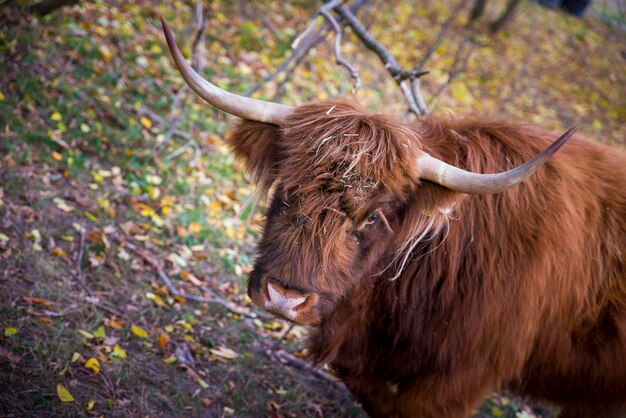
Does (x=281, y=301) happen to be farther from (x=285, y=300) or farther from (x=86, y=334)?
(x=86, y=334)

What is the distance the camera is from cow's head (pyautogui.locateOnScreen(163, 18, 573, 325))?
9.78 ft

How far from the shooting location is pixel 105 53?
6.67 meters

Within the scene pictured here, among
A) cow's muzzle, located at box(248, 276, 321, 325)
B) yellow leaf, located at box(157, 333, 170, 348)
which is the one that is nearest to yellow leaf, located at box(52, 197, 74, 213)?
yellow leaf, located at box(157, 333, 170, 348)

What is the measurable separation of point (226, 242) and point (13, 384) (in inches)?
105

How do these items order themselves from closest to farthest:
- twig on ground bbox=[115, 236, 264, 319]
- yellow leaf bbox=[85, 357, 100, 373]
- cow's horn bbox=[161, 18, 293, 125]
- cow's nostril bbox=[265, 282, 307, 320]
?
cow's nostril bbox=[265, 282, 307, 320], cow's horn bbox=[161, 18, 293, 125], yellow leaf bbox=[85, 357, 100, 373], twig on ground bbox=[115, 236, 264, 319]

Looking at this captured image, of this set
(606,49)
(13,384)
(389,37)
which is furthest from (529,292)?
(606,49)

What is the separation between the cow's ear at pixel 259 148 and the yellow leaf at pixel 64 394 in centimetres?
160

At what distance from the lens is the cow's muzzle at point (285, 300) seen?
2.95 metres

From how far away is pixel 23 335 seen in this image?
367 cm

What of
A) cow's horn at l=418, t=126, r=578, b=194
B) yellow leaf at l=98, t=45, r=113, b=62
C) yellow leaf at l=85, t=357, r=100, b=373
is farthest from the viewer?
yellow leaf at l=98, t=45, r=113, b=62

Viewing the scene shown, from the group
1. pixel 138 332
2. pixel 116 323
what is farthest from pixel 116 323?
pixel 138 332

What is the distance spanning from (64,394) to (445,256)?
228 cm

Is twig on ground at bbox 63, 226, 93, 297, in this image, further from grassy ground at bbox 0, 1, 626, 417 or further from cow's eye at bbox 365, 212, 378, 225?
Answer: cow's eye at bbox 365, 212, 378, 225

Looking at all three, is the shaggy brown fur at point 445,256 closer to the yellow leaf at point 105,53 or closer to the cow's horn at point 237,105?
the cow's horn at point 237,105
